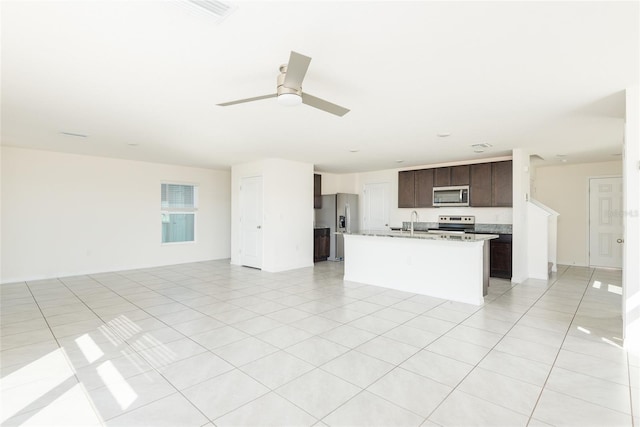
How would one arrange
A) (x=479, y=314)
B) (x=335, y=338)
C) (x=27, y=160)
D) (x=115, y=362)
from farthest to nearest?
(x=27, y=160)
(x=479, y=314)
(x=335, y=338)
(x=115, y=362)

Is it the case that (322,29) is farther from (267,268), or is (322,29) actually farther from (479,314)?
(267,268)

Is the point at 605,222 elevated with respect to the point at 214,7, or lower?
lower

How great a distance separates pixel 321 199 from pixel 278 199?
2.13 meters

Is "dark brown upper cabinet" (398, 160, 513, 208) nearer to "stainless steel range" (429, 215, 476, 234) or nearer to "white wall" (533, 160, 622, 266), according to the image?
"stainless steel range" (429, 215, 476, 234)

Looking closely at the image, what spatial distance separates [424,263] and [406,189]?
320 centimetres

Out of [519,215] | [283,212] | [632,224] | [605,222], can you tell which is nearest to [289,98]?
[632,224]

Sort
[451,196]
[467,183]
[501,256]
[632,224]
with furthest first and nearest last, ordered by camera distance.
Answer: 1. [451,196]
2. [467,183]
3. [501,256]
4. [632,224]

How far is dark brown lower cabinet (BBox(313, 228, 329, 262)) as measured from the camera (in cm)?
809

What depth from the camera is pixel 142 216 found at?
7074mm

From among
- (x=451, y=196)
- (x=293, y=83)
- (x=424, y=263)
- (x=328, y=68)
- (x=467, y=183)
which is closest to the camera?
(x=293, y=83)

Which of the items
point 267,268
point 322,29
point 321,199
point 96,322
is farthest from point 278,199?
point 322,29

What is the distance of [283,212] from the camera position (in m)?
6.84

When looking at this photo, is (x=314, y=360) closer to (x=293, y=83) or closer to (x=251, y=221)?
(x=293, y=83)

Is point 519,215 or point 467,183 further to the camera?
point 467,183
